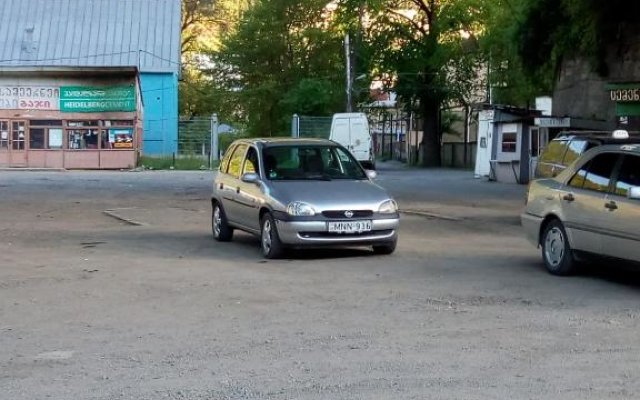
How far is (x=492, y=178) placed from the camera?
119ft

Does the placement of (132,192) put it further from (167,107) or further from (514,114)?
(167,107)

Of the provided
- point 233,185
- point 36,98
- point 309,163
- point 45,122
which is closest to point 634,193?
point 309,163

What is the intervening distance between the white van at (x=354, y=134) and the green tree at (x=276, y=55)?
1852cm

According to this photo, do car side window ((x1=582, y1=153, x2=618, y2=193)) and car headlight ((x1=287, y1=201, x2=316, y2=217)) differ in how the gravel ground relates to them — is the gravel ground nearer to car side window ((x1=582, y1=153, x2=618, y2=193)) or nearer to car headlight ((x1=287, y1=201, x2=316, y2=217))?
car headlight ((x1=287, y1=201, x2=316, y2=217))

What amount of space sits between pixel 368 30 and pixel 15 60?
18970 mm

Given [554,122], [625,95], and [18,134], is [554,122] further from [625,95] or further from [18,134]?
[18,134]

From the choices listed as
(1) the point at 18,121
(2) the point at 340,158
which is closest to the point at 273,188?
(2) the point at 340,158

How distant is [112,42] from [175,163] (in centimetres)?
1044

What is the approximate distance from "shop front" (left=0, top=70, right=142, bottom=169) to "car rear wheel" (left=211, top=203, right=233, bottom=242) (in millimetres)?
32413

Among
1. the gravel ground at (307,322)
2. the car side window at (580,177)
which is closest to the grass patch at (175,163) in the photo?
the gravel ground at (307,322)

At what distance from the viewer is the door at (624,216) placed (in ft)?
32.8

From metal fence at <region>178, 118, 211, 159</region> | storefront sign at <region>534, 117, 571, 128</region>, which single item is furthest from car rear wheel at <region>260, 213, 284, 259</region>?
metal fence at <region>178, 118, 211, 159</region>

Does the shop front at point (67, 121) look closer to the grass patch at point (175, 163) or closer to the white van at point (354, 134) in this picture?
the grass patch at point (175, 163)

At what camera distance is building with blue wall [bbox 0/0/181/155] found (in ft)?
179
